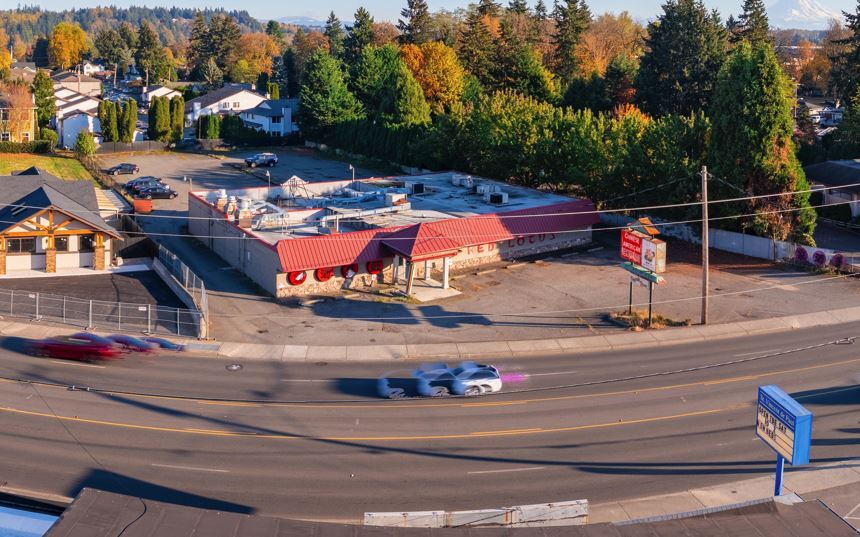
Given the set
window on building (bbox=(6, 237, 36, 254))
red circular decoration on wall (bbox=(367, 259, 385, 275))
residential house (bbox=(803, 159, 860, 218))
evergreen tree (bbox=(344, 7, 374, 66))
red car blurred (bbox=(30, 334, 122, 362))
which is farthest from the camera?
evergreen tree (bbox=(344, 7, 374, 66))

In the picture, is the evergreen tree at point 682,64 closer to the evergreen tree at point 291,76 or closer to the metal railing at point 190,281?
the metal railing at point 190,281

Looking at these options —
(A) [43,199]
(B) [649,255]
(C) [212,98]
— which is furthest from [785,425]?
(C) [212,98]

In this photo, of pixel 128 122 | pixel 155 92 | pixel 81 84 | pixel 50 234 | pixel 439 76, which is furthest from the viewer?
pixel 81 84

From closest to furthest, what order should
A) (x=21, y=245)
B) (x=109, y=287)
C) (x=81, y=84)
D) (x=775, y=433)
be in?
(x=775, y=433) < (x=109, y=287) < (x=21, y=245) < (x=81, y=84)

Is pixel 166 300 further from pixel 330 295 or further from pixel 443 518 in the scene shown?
pixel 443 518

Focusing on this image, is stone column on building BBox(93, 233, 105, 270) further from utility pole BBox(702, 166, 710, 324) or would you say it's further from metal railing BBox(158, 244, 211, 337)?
utility pole BBox(702, 166, 710, 324)

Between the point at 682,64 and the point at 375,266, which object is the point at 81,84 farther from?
the point at 375,266

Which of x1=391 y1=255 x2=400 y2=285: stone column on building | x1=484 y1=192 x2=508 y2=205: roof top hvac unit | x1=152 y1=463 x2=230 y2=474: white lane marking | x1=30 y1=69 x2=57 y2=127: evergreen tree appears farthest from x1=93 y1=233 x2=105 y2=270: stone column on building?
x1=30 y1=69 x2=57 y2=127: evergreen tree
